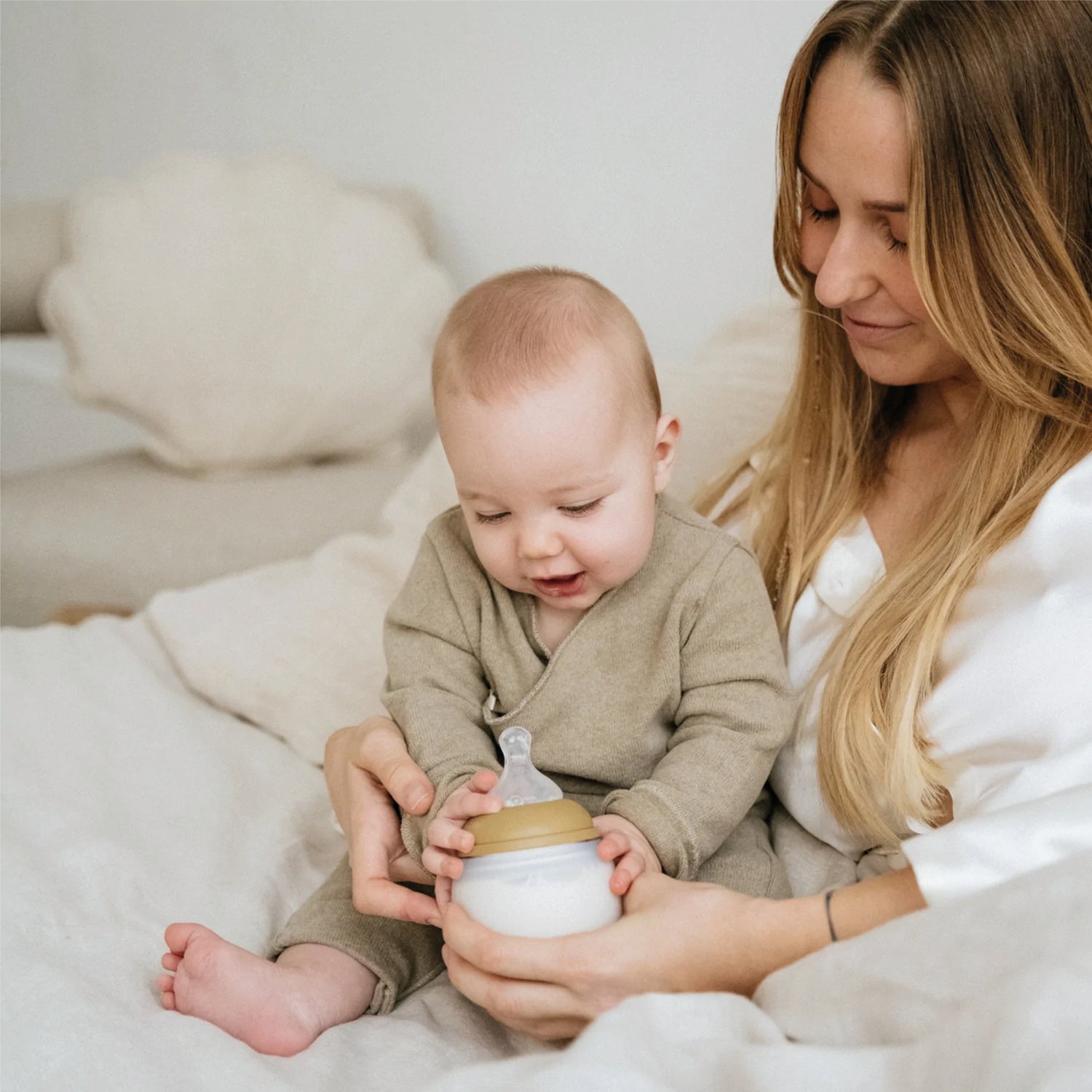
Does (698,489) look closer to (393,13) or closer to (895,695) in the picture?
(895,695)

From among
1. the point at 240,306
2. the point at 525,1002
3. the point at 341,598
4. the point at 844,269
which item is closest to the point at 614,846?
the point at 525,1002

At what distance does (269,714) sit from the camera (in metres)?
1.57

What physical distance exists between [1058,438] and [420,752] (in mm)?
647

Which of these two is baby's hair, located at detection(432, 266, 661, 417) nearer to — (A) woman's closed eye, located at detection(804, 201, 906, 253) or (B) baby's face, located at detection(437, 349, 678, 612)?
(B) baby's face, located at detection(437, 349, 678, 612)

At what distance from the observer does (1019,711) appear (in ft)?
3.22

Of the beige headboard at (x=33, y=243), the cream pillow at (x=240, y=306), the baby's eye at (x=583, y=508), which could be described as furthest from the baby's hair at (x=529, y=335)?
the beige headboard at (x=33, y=243)

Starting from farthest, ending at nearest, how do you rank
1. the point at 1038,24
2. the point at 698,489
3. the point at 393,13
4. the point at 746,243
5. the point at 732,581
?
the point at 393,13
the point at 746,243
the point at 698,489
the point at 732,581
the point at 1038,24

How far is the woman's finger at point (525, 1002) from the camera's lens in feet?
2.97

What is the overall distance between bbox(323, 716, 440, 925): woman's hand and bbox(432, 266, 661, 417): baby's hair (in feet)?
1.09

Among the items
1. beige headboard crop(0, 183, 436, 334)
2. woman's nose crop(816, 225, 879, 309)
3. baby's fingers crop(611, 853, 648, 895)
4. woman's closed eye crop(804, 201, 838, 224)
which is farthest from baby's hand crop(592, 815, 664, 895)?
beige headboard crop(0, 183, 436, 334)

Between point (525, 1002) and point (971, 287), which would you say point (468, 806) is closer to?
point (525, 1002)

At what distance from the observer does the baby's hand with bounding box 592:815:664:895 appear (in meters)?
0.94

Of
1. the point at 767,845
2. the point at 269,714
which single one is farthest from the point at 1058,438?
→ the point at 269,714

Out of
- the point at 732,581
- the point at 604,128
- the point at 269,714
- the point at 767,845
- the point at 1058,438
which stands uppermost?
the point at 604,128
